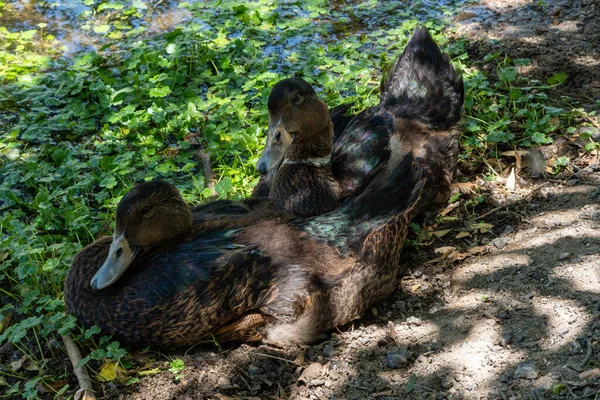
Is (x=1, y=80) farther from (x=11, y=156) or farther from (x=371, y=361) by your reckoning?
(x=371, y=361)

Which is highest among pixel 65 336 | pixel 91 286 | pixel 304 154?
pixel 304 154

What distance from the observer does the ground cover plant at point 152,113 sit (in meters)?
4.72

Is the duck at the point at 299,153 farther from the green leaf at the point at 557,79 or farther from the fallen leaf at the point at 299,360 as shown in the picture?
the green leaf at the point at 557,79

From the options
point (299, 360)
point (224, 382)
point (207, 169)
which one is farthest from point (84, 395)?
point (207, 169)

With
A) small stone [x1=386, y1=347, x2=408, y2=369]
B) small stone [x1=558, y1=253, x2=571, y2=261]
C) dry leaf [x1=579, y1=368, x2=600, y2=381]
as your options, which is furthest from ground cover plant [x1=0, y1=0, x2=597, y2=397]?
dry leaf [x1=579, y1=368, x2=600, y2=381]

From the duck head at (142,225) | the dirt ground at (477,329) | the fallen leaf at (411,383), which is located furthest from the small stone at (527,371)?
the duck head at (142,225)

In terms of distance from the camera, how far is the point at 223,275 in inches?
164

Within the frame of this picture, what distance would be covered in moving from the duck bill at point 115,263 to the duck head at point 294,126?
3.56 feet

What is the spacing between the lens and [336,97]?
668cm

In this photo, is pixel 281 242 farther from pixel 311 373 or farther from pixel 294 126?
pixel 294 126

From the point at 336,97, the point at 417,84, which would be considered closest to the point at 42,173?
the point at 336,97

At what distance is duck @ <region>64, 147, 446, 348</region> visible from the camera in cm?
412

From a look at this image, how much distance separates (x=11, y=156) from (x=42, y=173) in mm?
477

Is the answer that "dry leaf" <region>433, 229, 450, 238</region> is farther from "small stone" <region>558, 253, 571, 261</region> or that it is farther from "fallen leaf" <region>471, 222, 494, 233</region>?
"small stone" <region>558, 253, 571, 261</region>
